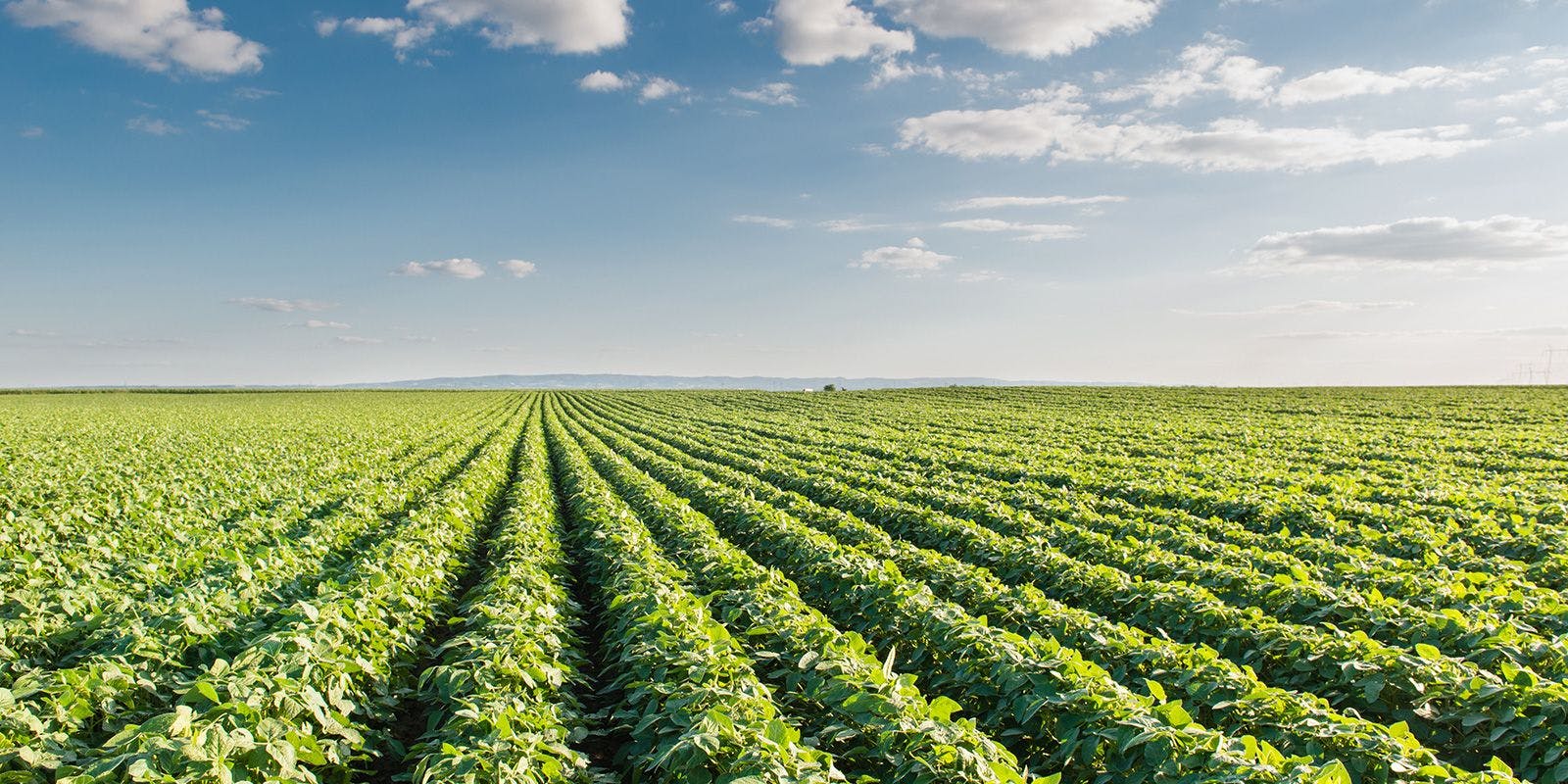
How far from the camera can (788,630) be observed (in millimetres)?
6617

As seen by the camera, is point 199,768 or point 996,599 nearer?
point 199,768

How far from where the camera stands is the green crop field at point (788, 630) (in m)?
4.47

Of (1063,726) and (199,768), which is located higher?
(199,768)

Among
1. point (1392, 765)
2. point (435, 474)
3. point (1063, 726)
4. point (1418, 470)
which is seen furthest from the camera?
point (435, 474)

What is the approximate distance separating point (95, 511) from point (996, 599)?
1560cm

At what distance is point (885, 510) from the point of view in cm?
1419

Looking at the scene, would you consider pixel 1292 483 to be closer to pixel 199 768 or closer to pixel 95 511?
pixel 199 768

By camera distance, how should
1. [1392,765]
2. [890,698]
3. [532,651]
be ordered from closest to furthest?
[1392,765] < [890,698] < [532,651]

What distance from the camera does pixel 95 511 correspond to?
45.9ft

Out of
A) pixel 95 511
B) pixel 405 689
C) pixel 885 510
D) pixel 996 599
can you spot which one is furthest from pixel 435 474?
pixel 996 599

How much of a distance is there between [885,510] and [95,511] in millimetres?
14089

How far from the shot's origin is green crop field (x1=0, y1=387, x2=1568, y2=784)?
4.47 metres

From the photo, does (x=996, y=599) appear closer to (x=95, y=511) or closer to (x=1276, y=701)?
(x=1276, y=701)

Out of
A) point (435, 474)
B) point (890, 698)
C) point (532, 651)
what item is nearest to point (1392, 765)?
point (890, 698)
